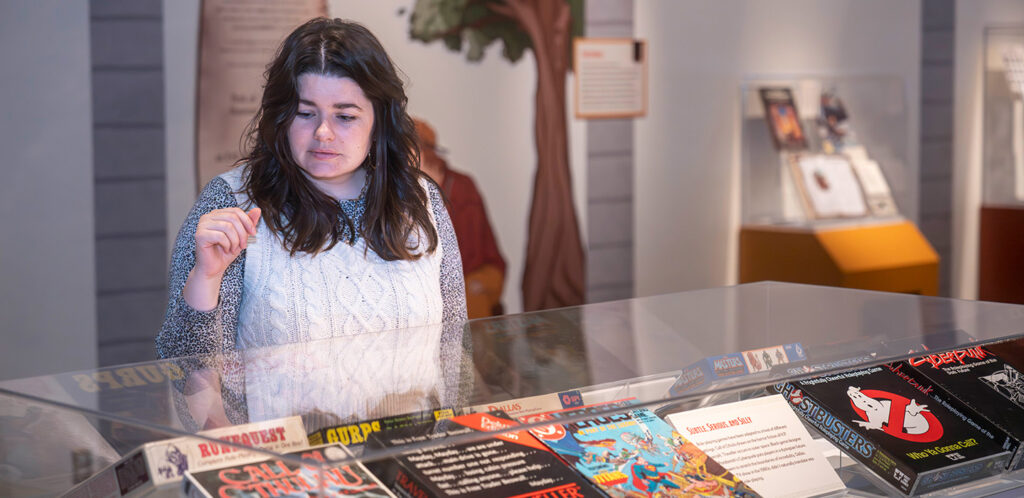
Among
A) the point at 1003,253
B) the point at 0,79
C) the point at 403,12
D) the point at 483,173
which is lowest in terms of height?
the point at 1003,253

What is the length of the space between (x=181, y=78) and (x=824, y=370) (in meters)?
3.24

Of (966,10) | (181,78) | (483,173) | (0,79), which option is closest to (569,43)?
(483,173)

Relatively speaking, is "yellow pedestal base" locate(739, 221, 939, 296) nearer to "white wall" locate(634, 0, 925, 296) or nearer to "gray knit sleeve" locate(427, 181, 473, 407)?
"white wall" locate(634, 0, 925, 296)

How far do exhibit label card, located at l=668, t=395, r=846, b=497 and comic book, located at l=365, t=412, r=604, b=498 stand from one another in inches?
9.4

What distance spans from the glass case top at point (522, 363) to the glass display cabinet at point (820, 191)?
3.46m

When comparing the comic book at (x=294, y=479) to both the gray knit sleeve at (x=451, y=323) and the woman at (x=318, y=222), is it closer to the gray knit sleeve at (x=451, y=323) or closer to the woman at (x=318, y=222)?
the gray knit sleeve at (x=451, y=323)

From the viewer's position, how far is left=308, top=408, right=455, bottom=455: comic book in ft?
3.34

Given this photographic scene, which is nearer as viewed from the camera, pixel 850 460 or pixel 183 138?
pixel 850 460

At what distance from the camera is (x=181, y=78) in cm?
396

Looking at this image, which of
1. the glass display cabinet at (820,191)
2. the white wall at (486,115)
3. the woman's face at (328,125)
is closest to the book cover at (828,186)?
the glass display cabinet at (820,191)

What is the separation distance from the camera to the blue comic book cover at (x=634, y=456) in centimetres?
120

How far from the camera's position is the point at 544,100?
4852mm

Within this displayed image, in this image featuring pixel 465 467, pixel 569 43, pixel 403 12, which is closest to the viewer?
pixel 465 467

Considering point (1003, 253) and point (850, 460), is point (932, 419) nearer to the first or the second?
point (850, 460)
